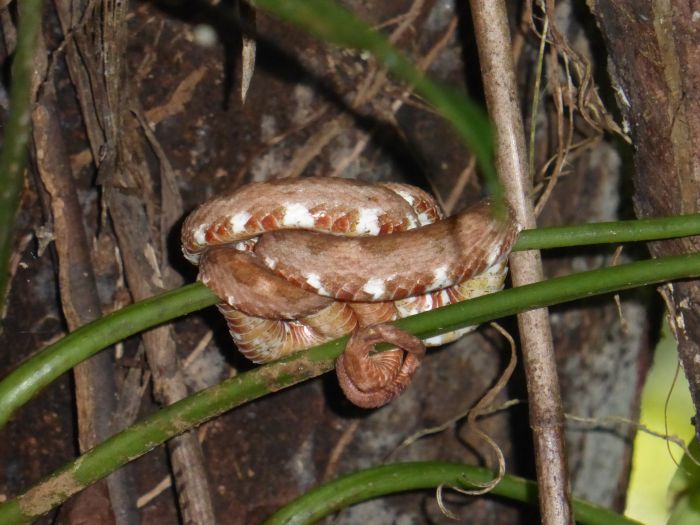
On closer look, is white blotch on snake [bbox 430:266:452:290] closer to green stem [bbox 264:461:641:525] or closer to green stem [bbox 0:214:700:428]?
green stem [bbox 0:214:700:428]

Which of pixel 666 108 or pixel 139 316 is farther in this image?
pixel 666 108

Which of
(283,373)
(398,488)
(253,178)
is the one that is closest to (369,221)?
(283,373)

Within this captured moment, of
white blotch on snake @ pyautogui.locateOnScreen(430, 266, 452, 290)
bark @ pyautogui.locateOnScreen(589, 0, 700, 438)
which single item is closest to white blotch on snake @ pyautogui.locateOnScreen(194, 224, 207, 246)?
white blotch on snake @ pyautogui.locateOnScreen(430, 266, 452, 290)

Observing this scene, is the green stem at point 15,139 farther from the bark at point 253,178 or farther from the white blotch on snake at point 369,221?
the bark at point 253,178

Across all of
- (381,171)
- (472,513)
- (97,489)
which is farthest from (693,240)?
(97,489)

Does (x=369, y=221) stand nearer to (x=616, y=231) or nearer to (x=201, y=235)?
(x=201, y=235)

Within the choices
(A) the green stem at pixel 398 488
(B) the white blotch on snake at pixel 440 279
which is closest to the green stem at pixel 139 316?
(B) the white blotch on snake at pixel 440 279
